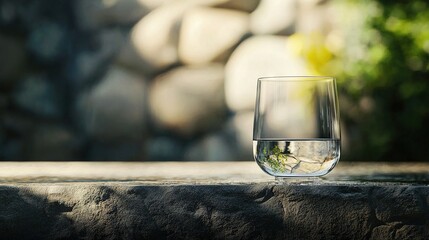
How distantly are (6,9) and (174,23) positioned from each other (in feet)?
3.41

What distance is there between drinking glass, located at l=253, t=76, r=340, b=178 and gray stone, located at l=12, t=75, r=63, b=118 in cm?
380

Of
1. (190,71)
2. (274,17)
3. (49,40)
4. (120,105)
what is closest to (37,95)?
(49,40)

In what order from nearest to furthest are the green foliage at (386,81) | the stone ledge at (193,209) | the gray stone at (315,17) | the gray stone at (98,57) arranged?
the stone ledge at (193,209) → the green foliage at (386,81) → the gray stone at (315,17) → the gray stone at (98,57)

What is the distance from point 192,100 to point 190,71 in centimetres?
16

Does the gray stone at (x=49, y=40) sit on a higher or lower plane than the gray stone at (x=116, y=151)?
higher

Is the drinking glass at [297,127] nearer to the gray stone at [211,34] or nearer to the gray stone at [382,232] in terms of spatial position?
the gray stone at [382,232]

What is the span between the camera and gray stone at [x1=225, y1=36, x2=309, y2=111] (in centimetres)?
473

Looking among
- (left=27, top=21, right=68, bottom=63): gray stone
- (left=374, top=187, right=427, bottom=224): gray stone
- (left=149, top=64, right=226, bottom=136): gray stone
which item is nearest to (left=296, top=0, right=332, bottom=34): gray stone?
(left=149, top=64, right=226, bottom=136): gray stone

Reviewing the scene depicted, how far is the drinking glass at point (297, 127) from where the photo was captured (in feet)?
4.85

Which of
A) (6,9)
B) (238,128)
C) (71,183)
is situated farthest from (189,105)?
(71,183)

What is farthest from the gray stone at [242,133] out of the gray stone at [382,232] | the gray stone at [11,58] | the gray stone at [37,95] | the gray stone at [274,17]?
the gray stone at [382,232]

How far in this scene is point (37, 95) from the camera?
5.23 m

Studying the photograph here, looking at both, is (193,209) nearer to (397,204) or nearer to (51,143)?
(397,204)

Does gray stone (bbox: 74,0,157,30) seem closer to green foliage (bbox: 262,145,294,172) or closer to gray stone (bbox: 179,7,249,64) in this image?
gray stone (bbox: 179,7,249,64)
